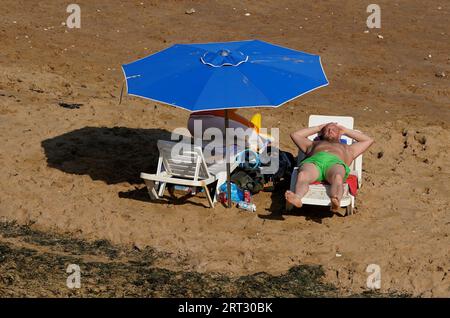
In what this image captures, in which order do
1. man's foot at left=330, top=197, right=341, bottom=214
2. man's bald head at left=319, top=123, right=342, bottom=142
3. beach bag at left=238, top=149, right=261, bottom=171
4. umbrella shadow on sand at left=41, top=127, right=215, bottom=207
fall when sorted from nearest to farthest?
man's foot at left=330, top=197, right=341, bottom=214 → man's bald head at left=319, top=123, right=342, bottom=142 → beach bag at left=238, top=149, right=261, bottom=171 → umbrella shadow on sand at left=41, top=127, right=215, bottom=207

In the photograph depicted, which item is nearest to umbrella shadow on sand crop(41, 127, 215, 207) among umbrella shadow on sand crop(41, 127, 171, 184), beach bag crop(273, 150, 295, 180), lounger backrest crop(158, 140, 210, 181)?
umbrella shadow on sand crop(41, 127, 171, 184)

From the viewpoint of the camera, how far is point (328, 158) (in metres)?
8.68

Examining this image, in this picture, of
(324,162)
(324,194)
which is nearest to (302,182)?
(324,194)

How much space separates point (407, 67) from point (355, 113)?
245cm

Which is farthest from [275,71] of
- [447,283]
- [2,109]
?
[2,109]

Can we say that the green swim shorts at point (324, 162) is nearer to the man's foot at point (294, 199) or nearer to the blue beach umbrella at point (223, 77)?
the man's foot at point (294, 199)

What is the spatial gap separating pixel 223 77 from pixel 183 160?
110 cm

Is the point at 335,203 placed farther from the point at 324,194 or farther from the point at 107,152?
the point at 107,152

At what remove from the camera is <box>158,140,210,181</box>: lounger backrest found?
339 inches

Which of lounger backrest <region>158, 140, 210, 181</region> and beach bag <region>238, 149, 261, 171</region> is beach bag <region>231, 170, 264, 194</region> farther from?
lounger backrest <region>158, 140, 210, 181</region>

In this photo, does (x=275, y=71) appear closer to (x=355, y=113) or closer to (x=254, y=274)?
(x=254, y=274)

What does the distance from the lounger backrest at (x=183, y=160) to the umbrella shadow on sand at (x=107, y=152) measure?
96cm

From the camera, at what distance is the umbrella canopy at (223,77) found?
7.87 meters

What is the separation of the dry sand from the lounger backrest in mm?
413
